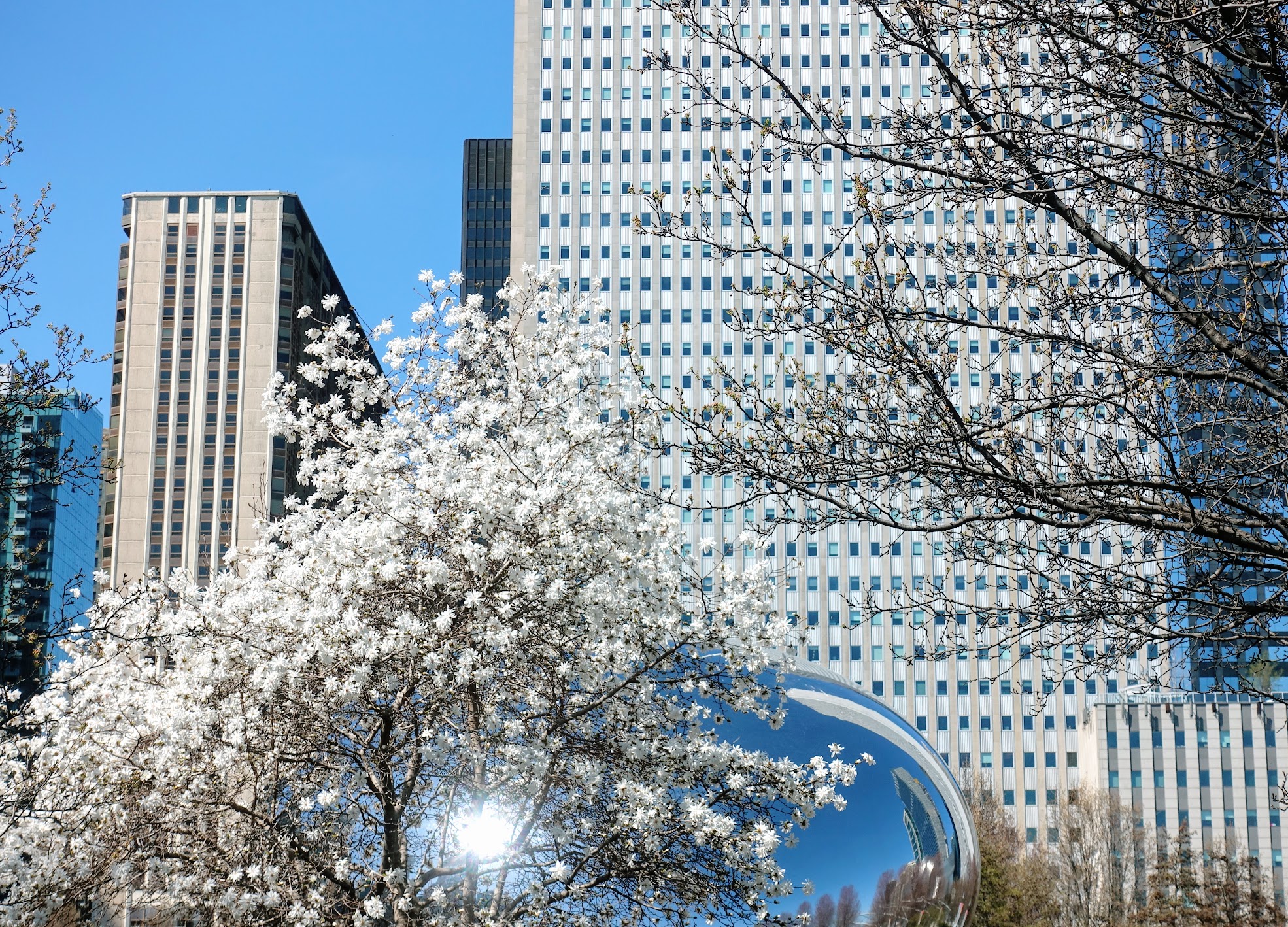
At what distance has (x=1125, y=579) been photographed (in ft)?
33.6

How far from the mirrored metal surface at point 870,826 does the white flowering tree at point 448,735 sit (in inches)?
16.7

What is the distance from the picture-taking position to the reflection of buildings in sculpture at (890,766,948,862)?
14.2 metres

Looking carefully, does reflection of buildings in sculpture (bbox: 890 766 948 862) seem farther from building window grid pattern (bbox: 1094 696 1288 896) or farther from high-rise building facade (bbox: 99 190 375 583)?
high-rise building facade (bbox: 99 190 375 583)

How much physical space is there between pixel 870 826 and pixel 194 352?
117 m

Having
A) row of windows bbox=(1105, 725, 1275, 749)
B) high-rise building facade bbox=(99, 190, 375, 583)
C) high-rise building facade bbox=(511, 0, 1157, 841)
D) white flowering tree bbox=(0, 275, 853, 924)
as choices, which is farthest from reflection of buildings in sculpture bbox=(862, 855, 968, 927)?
high-rise building facade bbox=(99, 190, 375, 583)

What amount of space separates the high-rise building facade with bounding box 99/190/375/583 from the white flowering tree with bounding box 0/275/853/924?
106 meters

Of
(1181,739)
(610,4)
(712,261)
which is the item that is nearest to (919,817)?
(1181,739)

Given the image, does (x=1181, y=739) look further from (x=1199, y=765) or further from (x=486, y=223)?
(x=486, y=223)

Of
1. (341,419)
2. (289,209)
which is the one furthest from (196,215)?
(341,419)

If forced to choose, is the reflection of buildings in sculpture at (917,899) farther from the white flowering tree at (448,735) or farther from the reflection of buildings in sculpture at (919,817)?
the white flowering tree at (448,735)

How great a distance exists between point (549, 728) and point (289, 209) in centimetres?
11901

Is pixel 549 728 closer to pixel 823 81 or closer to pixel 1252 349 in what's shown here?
pixel 1252 349

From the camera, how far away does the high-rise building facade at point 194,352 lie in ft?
385

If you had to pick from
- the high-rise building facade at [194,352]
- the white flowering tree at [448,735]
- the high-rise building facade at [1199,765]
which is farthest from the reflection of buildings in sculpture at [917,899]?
the high-rise building facade at [194,352]
